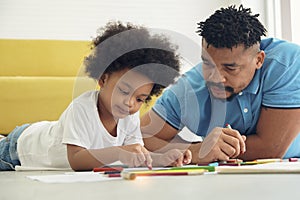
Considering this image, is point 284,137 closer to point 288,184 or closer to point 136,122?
point 136,122

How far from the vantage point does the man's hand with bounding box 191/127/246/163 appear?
1088mm

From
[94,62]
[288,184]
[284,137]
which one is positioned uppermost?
[94,62]

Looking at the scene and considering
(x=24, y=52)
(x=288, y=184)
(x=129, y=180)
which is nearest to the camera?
(x=288, y=184)

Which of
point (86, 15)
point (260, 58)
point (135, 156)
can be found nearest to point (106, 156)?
point (135, 156)

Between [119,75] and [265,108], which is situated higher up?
[119,75]

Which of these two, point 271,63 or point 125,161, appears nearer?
point 125,161

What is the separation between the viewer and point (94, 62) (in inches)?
56.4

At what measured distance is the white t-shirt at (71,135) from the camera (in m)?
1.21

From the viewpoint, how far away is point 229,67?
1.33 meters

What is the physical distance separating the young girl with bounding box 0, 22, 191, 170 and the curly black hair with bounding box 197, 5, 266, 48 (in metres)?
0.11

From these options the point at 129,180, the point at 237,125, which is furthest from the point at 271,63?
the point at 129,180

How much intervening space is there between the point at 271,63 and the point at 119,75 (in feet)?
1.41

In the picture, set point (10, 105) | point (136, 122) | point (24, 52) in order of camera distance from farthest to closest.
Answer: point (24, 52)
point (10, 105)
point (136, 122)

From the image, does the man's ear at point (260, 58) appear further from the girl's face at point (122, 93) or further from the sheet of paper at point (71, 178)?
the sheet of paper at point (71, 178)
